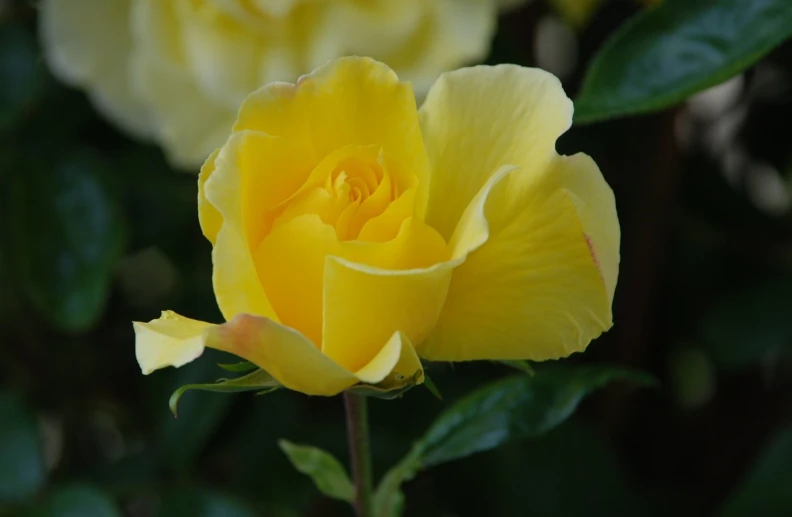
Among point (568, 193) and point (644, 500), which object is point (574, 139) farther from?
point (568, 193)

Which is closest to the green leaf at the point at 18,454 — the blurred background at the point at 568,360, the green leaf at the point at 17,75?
the blurred background at the point at 568,360

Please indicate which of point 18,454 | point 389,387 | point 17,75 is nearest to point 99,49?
point 17,75

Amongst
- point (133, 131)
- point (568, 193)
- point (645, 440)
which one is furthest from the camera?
point (645, 440)

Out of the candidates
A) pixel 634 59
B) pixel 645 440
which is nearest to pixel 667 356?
pixel 645 440

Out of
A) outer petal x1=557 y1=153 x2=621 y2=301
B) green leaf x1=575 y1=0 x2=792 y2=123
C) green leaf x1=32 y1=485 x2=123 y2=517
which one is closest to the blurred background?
green leaf x1=32 y1=485 x2=123 y2=517

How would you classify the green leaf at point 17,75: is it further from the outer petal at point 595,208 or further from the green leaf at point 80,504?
the outer petal at point 595,208
